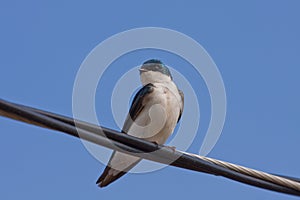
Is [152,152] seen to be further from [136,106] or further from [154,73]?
[154,73]

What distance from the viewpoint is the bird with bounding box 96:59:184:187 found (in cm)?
841

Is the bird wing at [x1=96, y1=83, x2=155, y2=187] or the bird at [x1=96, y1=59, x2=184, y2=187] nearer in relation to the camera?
the bird wing at [x1=96, y1=83, x2=155, y2=187]

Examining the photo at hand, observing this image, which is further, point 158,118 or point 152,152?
point 158,118

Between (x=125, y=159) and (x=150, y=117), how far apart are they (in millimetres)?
650

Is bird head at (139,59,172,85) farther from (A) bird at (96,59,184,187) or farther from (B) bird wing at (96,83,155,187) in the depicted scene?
(B) bird wing at (96,83,155,187)

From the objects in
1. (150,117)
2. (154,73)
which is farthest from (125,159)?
(154,73)

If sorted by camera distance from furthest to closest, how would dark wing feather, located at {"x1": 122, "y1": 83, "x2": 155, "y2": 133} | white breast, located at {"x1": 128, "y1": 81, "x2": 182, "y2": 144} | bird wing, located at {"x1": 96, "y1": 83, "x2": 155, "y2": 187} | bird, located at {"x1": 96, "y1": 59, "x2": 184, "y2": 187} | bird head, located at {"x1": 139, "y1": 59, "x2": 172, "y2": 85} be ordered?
bird head, located at {"x1": 139, "y1": 59, "x2": 172, "y2": 85} < dark wing feather, located at {"x1": 122, "y1": 83, "x2": 155, "y2": 133} < white breast, located at {"x1": 128, "y1": 81, "x2": 182, "y2": 144} < bird, located at {"x1": 96, "y1": 59, "x2": 184, "y2": 187} < bird wing, located at {"x1": 96, "y1": 83, "x2": 155, "y2": 187}

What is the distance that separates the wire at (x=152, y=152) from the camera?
4.43m

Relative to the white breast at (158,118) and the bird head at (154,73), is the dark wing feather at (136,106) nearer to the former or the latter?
the white breast at (158,118)

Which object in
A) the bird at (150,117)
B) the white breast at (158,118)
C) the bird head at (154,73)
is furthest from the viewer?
the bird head at (154,73)

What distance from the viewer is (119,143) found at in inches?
188

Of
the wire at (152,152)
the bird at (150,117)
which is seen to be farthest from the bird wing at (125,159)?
the wire at (152,152)

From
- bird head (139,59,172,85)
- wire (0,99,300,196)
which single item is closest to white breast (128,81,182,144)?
bird head (139,59,172,85)

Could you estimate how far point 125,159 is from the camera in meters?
8.45
